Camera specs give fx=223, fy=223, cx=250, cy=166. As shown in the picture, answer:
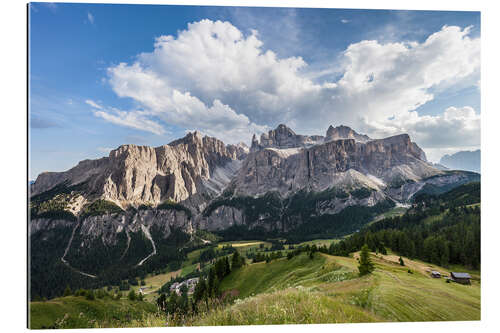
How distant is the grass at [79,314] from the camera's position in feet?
38.9

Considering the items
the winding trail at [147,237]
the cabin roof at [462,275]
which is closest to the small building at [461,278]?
the cabin roof at [462,275]

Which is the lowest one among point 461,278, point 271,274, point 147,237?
point 147,237

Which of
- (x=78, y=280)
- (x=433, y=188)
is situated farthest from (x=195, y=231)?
(x=433, y=188)

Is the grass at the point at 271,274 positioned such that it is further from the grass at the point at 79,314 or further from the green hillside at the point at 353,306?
the grass at the point at 79,314

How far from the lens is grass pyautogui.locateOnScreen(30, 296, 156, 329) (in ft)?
38.9

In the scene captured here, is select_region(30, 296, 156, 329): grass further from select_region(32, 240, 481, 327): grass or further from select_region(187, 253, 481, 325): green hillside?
select_region(187, 253, 481, 325): green hillside

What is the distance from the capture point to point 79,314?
547 inches

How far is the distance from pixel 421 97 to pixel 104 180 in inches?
8512

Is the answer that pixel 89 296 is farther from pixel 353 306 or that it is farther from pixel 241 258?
pixel 353 306

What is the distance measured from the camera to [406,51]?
1736 centimetres

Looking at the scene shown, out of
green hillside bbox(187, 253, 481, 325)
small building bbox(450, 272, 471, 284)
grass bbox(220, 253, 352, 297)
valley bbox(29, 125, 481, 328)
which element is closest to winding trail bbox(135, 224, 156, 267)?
valley bbox(29, 125, 481, 328)

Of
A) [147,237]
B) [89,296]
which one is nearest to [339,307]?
[89,296]

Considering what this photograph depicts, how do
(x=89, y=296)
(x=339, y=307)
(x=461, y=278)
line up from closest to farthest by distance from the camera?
1. (x=339, y=307)
2. (x=461, y=278)
3. (x=89, y=296)

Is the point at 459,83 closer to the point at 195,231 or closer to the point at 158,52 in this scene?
the point at 158,52
